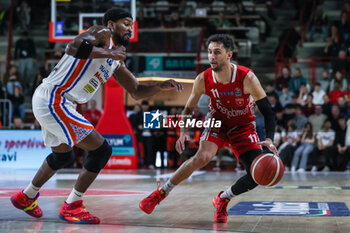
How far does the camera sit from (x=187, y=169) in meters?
5.72

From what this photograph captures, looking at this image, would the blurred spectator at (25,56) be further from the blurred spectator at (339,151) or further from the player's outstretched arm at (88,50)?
the player's outstretched arm at (88,50)

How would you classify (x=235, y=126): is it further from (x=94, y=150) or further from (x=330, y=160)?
(x=330, y=160)

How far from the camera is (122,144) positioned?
584 inches

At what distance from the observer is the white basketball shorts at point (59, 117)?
17.5ft

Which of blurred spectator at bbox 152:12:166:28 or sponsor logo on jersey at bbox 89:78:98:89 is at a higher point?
blurred spectator at bbox 152:12:166:28

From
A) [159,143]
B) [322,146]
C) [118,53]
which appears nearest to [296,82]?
[322,146]

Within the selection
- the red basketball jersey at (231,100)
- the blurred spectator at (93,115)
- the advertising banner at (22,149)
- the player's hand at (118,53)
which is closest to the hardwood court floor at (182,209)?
the red basketball jersey at (231,100)

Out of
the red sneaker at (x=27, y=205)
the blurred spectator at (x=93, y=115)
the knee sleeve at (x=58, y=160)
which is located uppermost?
the knee sleeve at (x=58, y=160)

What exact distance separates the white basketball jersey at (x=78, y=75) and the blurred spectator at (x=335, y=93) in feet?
38.7

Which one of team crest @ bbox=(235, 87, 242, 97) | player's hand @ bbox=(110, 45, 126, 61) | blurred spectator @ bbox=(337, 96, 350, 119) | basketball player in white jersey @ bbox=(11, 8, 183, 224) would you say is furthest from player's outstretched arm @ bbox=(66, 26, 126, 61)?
blurred spectator @ bbox=(337, 96, 350, 119)

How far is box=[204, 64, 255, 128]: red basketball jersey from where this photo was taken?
5.71 meters

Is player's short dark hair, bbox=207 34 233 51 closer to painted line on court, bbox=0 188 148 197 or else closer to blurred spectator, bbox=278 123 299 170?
painted line on court, bbox=0 188 148 197

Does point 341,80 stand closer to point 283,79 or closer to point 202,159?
point 283,79

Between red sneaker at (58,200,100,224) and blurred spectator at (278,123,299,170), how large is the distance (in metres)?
9.60
